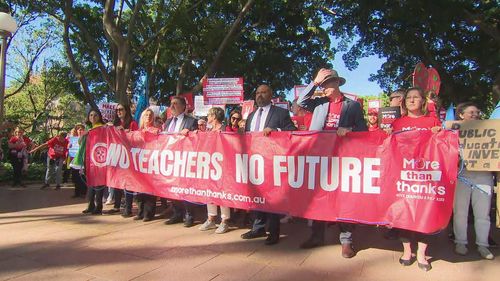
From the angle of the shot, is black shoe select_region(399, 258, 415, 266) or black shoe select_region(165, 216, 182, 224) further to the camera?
black shoe select_region(165, 216, 182, 224)

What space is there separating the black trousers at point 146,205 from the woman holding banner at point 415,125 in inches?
152

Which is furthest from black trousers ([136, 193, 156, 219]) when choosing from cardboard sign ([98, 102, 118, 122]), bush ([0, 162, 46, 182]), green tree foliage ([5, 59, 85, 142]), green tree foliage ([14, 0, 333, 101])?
green tree foliage ([5, 59, 85, 142])

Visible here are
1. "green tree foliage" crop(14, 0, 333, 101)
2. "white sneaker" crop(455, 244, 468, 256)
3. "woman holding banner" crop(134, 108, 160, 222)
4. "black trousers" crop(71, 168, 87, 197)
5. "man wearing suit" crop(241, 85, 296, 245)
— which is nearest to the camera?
"white sneaker" crop(455, 244, 468, 256)

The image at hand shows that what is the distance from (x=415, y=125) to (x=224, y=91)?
27.8 feet

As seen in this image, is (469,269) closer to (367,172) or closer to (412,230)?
(412,230)

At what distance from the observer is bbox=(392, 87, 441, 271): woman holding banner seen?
438 centimetres

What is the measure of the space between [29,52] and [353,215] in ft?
103

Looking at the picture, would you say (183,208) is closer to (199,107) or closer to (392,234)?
(392,234)

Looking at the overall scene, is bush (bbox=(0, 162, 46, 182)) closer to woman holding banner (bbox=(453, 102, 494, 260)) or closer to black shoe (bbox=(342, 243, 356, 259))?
black shoe (bbox=(342, 243, 356, 259))

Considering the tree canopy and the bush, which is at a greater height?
the tree canopy

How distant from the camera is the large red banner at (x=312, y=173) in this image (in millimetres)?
4160

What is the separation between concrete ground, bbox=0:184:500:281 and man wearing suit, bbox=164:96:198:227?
21 cm

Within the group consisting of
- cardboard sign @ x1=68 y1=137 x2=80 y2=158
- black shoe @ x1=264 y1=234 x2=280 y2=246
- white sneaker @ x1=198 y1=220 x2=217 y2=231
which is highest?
cardboard sign @ x1=68 y1=137 x2=80 y2=158

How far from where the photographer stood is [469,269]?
171 inches
